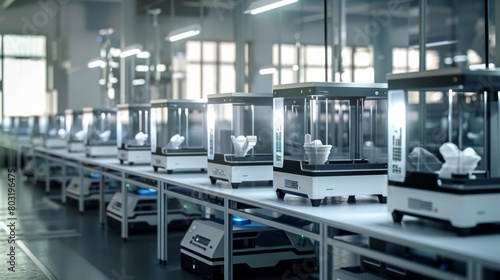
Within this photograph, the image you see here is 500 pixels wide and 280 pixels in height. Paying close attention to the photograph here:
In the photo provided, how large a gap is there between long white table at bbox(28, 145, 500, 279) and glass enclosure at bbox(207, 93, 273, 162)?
222mm

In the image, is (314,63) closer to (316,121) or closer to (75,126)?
(75,126)

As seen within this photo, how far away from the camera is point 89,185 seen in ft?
27.4

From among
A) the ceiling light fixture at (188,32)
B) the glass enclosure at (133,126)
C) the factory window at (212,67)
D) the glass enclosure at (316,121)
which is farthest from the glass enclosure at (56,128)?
the glass enclosure at (316,121)

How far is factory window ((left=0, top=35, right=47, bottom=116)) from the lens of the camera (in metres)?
14.6

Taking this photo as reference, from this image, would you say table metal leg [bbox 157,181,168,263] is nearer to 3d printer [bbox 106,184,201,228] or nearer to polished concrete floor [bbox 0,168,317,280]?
polished concrete floor [bbox 0,168,317,280]

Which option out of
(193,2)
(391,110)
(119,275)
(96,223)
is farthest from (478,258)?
(193,2)

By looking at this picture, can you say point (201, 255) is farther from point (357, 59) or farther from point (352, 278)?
point (357, 59)

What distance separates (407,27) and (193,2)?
13.2 feet

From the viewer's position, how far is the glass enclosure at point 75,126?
910 centimetres

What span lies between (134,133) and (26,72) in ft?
28.7

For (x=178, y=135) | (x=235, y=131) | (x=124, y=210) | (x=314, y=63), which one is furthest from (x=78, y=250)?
(x=314, y=63)

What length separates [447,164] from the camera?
2.84m

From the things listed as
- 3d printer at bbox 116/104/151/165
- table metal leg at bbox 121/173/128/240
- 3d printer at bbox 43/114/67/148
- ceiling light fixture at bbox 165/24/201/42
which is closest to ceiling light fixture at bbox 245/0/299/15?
ceiling light fixture at bbox 165/24/201/42

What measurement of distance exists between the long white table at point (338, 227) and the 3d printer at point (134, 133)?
1359 millimetres
